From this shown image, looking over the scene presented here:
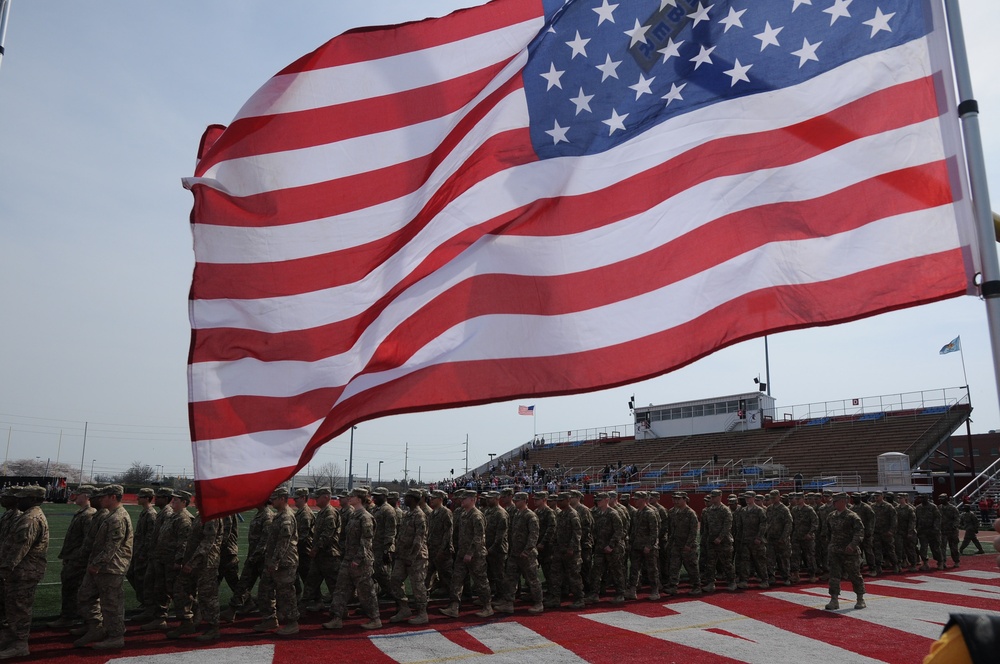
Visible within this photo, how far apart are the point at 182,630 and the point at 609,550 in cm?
670

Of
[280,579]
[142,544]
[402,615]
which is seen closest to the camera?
[280,579]

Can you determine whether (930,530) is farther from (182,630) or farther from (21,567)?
(21,567)

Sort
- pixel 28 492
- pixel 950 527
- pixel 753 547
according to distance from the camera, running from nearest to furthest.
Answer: pixel 28 492 → pixel 753 547 → pixel 950 527

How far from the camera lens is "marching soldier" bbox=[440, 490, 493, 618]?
11.2 meters

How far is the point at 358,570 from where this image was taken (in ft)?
32.4

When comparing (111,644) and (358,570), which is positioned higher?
(358,570)

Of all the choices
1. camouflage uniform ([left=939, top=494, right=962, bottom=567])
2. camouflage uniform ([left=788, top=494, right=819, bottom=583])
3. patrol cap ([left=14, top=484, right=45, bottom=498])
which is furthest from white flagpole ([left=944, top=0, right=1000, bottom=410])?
camouflage uniform ([left=939, top=494, right=962, bottom=567])

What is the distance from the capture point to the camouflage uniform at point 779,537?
14.9 meters

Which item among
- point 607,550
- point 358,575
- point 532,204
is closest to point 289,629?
point 358,575

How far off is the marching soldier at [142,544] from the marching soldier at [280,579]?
2.24 m

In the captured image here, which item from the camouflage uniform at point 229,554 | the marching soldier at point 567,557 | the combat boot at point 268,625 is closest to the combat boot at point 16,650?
the combat boot at point 268,625

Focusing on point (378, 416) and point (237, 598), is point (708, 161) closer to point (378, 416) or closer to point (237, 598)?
point (378, 416)

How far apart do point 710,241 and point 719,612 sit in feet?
26.9

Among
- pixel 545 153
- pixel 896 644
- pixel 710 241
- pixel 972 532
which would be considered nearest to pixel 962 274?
pixel 710 241
